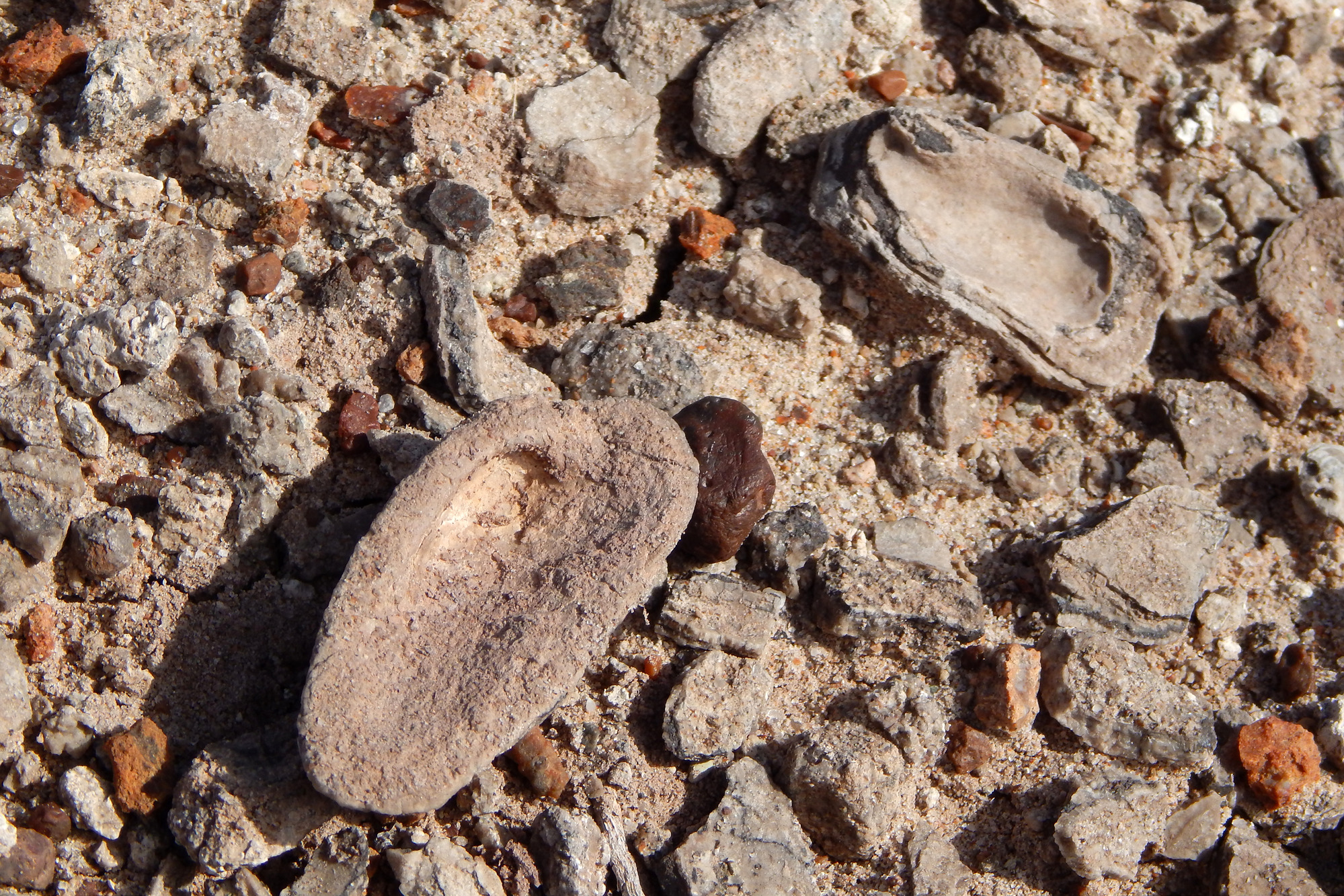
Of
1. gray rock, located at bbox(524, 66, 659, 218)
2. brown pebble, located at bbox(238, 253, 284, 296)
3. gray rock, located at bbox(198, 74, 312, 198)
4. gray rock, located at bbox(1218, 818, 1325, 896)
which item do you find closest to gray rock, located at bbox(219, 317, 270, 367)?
brown pebble, located at bbox(238, 253, 284, 296)

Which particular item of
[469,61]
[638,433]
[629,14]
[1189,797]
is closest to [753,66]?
[629,14]

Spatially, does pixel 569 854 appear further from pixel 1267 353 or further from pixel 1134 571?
pixel 1267 353

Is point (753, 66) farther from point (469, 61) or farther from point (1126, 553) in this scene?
point (1126, 553)

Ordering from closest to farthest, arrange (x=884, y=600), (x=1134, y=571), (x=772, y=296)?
(x=884, y=600)
(x=1134, y=571)
(x=772, y=296)

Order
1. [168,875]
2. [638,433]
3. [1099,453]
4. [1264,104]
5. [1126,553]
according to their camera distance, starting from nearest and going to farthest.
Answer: [168,875]
[638,433]
[1126,553]
[1099,453]
[1264,104]

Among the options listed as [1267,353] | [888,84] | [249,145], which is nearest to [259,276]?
[249,145]

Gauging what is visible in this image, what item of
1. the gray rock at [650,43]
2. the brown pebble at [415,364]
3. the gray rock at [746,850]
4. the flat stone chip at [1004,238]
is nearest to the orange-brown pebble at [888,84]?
the flat stone chip at [1004,238]

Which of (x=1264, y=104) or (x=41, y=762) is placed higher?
(x=1264, y=104)
